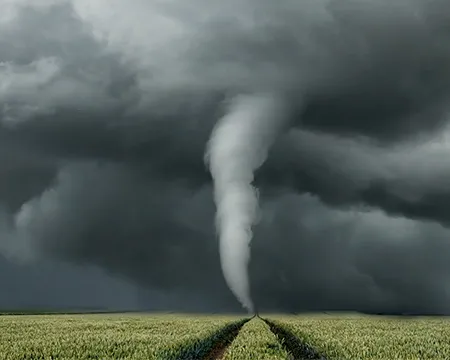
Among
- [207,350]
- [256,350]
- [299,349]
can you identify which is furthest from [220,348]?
[256,350]

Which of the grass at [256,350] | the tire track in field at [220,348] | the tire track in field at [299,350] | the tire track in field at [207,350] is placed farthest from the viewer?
the tire track in field at [220,348]

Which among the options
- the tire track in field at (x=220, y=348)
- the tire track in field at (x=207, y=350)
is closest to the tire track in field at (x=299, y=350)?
the tire track in field at (x=220, y=348)

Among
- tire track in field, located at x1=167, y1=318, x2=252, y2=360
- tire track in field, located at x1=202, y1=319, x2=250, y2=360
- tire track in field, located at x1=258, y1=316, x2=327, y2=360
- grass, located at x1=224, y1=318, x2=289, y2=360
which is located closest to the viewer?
grass, located at x1=224, y1=318, x2=289, y2=360

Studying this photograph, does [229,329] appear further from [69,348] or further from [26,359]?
[26,359]

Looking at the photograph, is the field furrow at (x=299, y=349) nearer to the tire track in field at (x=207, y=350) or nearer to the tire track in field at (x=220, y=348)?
the tire track in field at (x=220, y=348)

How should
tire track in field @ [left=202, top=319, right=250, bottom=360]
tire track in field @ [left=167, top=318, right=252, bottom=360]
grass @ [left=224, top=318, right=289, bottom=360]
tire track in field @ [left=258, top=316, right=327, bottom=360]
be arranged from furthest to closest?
tire track in field @ [left=202, top=319, right=250, bottom=360], tire track in field @ [left=258, top=316, right=327, bottom=360], tire track in field @ [left=167, top=318, right=252, bottom=360], grass @ [left=224, top=318, right=289, bottom=360]

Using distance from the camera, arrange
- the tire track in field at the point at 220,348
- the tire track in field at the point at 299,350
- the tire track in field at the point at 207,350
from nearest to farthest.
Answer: the tire track in field at the point at 207,350
the tire track in field at the point at 299,350
the tire track in field at the point at 220,348

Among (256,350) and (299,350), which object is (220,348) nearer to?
(299,350)

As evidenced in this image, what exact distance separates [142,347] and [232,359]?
17.7 feet

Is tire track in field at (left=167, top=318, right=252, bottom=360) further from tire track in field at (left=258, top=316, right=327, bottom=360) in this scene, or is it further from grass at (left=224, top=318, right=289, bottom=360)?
tire track in field at (left=258, top=316, right=327, bottom=360)

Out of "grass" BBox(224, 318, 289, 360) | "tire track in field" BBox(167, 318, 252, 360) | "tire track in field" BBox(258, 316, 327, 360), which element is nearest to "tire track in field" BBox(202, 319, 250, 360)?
"tire track in field" BBox(167, 318, 252, 360)

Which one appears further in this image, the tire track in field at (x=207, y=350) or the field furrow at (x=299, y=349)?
the field furrow at (x=299, y=349)

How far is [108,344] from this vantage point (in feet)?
103

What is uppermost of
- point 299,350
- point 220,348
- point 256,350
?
point 256,350
